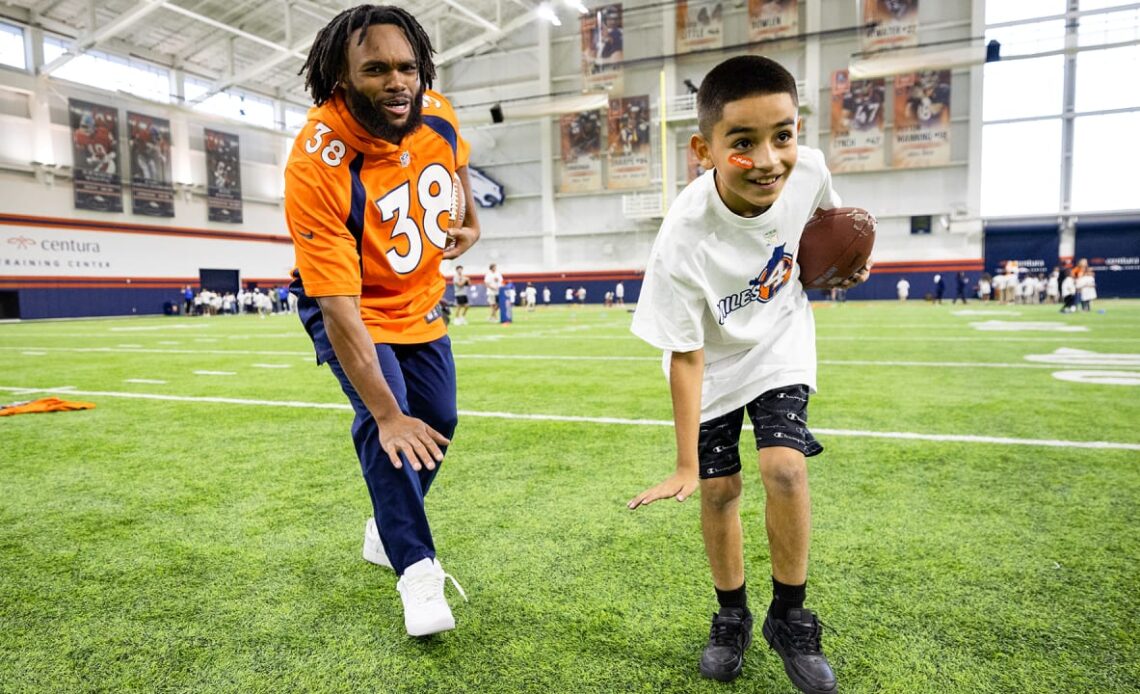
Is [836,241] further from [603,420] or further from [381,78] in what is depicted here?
[603,420]

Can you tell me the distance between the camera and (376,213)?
83.7 inches

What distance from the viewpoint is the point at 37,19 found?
26.0m

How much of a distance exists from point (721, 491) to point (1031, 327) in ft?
44.8

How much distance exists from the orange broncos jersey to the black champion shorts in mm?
1002

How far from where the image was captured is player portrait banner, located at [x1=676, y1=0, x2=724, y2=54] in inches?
1160

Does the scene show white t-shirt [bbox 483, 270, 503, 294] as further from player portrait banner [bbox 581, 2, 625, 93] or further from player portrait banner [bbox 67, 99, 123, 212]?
player portrait banner [bbox 67, 99, 123, 212]

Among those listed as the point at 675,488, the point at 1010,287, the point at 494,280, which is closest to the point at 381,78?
the point at 675,488

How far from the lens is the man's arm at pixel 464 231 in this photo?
8.64 feet

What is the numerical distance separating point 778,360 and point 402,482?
1.14 m

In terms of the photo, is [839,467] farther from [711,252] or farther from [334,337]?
[334,337]

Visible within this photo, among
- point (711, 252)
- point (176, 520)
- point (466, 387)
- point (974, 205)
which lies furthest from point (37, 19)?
point (974, 205)

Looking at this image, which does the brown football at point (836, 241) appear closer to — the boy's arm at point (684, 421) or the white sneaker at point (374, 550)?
the boy's arm at point (684, 421)

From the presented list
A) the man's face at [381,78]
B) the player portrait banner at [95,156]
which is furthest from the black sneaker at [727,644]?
the player portrait banner at [95,156]

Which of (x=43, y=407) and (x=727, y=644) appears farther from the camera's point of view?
(x=43, y=407)
